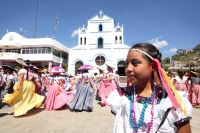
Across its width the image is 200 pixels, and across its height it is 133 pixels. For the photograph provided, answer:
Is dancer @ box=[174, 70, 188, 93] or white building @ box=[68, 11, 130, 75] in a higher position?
white building @ box=[68, 11, 130, 75]

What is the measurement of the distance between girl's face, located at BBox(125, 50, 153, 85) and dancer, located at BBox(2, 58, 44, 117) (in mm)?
4073

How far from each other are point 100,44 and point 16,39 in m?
15.4

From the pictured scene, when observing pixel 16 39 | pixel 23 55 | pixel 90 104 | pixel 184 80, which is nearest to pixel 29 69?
pixel 90 104

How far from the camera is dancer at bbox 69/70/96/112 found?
5125 millimetres

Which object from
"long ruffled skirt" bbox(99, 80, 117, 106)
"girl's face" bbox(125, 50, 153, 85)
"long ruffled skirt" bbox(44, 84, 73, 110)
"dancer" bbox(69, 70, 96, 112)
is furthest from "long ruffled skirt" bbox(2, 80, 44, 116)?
"girl's face" bbox(125, 50, 153, 85)

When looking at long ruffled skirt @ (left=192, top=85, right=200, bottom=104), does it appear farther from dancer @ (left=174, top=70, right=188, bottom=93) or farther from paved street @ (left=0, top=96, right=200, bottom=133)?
paved street @ (left=0, top=96, right=200, bottom=133)

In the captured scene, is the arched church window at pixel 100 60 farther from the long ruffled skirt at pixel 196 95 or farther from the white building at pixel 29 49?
the long ruffled skirt at pixel 196 95

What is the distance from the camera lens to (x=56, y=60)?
80.2 feet

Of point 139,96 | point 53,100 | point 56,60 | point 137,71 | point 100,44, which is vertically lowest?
point 53,100

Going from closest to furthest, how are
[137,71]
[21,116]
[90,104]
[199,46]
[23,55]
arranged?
1. [137,71]
2. [21,116]
3. [90,104]
4. [23,55]
5. [199,46]

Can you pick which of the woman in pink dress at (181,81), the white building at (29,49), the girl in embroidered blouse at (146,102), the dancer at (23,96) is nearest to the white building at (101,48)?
the white building at (29,49)

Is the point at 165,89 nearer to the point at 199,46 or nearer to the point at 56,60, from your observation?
the point at 56,60

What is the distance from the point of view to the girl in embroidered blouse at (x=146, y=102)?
110 cm

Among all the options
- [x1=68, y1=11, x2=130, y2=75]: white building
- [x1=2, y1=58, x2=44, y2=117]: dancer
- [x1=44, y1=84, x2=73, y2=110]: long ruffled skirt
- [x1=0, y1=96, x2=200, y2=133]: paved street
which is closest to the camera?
[x1=0, y1=96, x2=200, y2=133]: paved street
